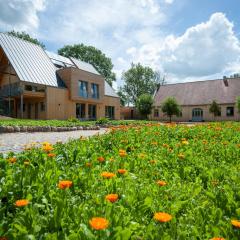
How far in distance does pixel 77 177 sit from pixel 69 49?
194ft

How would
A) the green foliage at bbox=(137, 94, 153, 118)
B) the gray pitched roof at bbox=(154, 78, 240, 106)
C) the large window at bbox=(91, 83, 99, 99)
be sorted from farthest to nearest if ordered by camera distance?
the green foliage at bbox=(137, 94, 153, 118) → the gray pitched roof at bbox=(154, 78, 240, 106) → the large window at bbox=(91, 83, 99, 99)

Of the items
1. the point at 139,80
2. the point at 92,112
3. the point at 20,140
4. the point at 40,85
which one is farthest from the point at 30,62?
the point at 139,80

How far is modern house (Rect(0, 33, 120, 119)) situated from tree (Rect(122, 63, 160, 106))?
35.4m

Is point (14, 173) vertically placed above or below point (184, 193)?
above

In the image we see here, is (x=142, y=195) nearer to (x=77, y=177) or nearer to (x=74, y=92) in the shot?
(x=77, y=177)

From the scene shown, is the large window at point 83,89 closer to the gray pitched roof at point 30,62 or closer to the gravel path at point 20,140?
the gray pitched roof at point 30,62

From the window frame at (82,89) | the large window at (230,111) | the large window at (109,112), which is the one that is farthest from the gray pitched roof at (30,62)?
the large window at (230,111)

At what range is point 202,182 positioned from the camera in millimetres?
3646

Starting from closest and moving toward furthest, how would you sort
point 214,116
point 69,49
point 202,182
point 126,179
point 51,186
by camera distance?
1. point 51,186
2. point 126,179
3. point 202,182
4. point 214,116
5. point 69,49

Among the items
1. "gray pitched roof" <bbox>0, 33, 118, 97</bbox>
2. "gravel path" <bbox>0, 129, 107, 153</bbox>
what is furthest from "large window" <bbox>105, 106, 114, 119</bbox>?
"gravel path" <bbox>0, 129, 107, 153</bbox>

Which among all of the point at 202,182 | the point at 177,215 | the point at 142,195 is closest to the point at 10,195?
the point at 142,195

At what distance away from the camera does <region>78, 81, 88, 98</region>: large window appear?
110ft

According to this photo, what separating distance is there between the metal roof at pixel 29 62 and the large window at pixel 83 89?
2220 millimetres

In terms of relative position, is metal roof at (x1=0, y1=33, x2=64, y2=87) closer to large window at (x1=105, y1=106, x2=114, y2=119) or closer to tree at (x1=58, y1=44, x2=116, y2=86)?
large window at (x1=105, y1=106, x2=114, y2=119)
